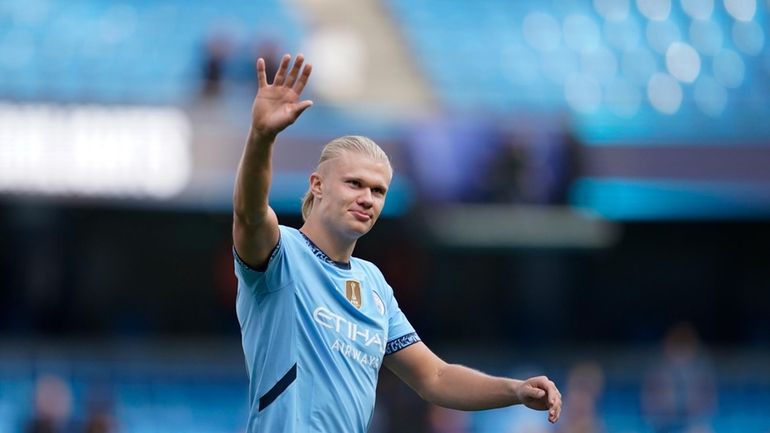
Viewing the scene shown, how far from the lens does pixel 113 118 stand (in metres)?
15.0

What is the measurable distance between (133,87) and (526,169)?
194 inches

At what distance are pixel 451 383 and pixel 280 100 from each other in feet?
4.45

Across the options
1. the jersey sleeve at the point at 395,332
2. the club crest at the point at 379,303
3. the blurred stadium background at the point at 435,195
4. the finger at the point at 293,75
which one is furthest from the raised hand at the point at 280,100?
the blurred stadium background at the point at 435,195

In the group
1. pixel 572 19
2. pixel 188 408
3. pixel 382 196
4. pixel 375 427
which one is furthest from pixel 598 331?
pixel 382 196

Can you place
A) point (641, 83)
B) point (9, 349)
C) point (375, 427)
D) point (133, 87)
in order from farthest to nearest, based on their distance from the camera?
point (641, 83) → point (9, 349) → point (133, 87) → point (375, 427)

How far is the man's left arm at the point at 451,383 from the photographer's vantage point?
14.6 feet

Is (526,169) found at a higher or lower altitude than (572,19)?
lower

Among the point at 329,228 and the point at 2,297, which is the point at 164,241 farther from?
the point at 329,228

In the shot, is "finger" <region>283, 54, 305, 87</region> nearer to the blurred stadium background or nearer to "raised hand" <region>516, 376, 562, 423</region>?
"raised hand" <region>516, 376, 562, 423</region>

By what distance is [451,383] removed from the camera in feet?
15.2

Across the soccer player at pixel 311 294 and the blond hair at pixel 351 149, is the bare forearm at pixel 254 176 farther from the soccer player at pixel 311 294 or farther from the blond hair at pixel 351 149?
the blond hair at pixel 351 149

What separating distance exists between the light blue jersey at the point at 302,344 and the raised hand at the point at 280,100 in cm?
43

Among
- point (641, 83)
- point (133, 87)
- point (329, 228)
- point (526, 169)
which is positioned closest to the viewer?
point (329, 228)

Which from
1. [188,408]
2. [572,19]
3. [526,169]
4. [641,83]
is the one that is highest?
[572,19]
